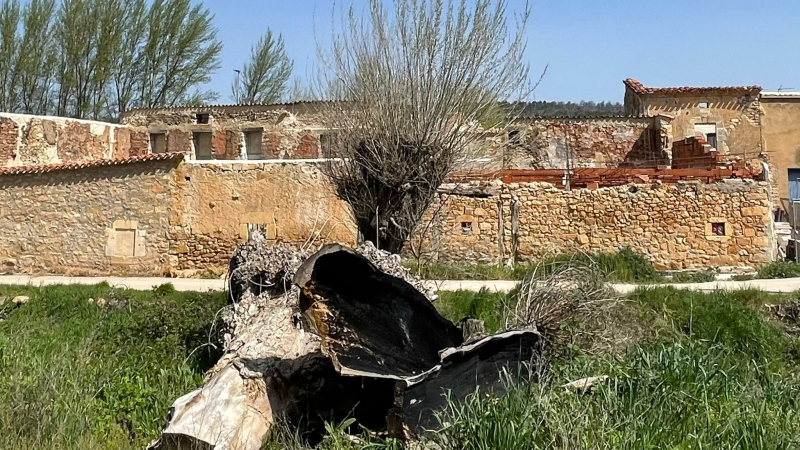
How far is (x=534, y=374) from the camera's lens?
7.00 m

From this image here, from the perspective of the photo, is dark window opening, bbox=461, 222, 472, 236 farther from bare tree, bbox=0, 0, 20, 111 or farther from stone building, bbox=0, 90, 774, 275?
bare tree, bbox=0, 0, 20, 111

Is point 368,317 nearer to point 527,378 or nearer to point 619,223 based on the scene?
point 527,378

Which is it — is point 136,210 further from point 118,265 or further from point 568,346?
point 568,346

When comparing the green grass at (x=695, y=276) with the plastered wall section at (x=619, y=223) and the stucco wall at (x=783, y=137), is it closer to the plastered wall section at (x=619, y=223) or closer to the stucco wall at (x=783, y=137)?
the plastered wall section at (x=619, y=223)

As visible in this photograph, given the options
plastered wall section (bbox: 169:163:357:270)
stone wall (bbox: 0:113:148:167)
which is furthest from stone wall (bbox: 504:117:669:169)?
stone wall (bbox: 0:113:148:167)

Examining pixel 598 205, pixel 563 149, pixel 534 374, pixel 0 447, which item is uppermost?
pixel 563 149

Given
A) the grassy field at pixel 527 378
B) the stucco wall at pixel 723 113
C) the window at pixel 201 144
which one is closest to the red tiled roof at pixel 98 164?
the grassy field at pixel 527 378

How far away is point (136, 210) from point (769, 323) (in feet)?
43.9

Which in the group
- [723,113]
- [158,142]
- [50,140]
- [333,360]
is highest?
[723,113]

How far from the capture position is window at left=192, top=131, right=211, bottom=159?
25922 millimetres

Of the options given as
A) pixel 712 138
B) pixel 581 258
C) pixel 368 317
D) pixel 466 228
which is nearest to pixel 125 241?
pixel 466 228

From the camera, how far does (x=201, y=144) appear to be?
2606cm

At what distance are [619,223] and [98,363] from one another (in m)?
11.9

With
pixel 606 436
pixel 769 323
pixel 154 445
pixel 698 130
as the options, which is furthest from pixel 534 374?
pixel 698 130
